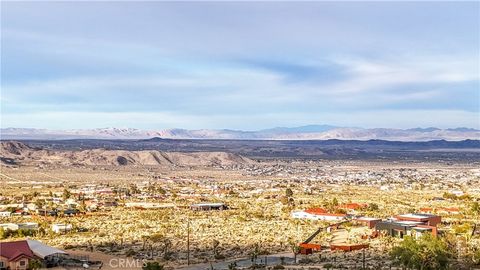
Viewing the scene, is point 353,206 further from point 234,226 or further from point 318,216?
point 234,226

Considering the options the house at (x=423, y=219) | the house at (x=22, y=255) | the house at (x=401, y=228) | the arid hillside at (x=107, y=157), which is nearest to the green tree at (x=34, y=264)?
the house at (x=22, y=255)

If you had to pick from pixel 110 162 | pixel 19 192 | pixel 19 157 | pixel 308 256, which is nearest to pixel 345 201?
pixel 308 256

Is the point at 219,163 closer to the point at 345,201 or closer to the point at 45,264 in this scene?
the point at 345,201

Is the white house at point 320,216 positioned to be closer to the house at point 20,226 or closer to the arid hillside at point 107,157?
the house at point 20,226

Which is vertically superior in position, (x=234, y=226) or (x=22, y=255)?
(x=22, y=255)

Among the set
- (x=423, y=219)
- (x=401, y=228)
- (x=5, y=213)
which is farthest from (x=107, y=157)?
(x=401, y=228)
